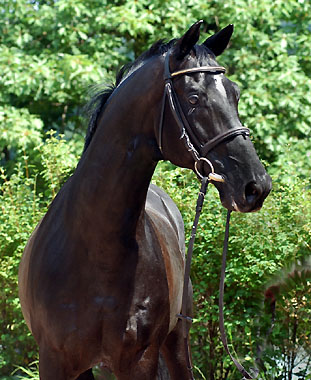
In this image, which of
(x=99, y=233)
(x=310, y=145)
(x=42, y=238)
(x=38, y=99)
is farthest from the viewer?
(x=38, y=99)

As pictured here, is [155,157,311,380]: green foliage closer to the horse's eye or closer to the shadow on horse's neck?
the shadow on horse's neck

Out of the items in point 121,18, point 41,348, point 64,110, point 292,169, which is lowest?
point 41,348

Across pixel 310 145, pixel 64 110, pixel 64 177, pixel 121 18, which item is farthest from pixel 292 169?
pixel 64 110

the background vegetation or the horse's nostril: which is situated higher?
the background vegetation

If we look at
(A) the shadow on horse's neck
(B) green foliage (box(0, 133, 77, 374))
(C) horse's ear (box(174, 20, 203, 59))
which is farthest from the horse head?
(B) green foliage (box(0, 133, 77, 374))

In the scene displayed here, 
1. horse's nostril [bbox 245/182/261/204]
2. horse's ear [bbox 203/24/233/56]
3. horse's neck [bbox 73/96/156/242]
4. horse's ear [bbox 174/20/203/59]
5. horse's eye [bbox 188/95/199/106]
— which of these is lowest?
horse's nostril [bbox 245/182/261/204]

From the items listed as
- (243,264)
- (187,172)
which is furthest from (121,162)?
(187,172)

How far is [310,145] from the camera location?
7.47 m

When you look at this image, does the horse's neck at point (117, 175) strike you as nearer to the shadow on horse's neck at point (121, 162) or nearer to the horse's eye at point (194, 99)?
the shadow on horse's neck at point (121, 162)

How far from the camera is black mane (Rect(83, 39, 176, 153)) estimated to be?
2773 mm

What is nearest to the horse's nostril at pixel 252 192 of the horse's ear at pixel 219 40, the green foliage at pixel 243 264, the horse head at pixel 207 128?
the horse head at pixel 207 128

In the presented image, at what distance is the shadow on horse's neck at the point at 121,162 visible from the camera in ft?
8.71

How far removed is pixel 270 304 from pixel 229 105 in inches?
110

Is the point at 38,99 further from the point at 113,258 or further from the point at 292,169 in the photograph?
the point at 113,258
